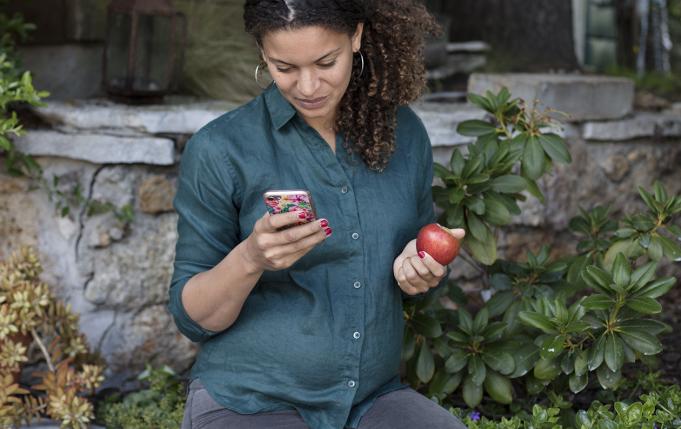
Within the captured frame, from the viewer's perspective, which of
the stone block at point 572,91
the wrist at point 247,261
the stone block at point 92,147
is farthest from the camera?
the stone block at point 572,91

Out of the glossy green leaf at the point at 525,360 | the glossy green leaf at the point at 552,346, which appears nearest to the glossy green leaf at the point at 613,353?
the glossy green leaf at the point at 552,346

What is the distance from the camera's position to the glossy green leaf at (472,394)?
287 cm

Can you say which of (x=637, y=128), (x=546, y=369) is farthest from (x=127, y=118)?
(x=637, y=128)

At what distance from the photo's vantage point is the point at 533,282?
10.1 feet

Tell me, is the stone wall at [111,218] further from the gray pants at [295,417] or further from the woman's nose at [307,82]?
the woman's nose at [307,82]

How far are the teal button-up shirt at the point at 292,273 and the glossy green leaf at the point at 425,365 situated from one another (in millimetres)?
538

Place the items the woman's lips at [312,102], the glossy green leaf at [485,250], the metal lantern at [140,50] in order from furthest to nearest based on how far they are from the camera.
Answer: the metal lantern at [140,50], the glossy green leaf at [485,250], the woman's lips at [312,102]

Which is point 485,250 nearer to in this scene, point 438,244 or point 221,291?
point 438,244

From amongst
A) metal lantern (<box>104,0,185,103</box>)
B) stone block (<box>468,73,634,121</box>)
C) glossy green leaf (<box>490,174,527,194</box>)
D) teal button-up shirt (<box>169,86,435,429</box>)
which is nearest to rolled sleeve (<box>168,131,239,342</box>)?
teal button-up shirt (<box>169,86,435,429</box>)

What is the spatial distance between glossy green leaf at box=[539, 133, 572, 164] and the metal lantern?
1311mm

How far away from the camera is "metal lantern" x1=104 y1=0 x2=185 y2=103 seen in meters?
3.41

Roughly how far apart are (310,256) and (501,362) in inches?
30.7

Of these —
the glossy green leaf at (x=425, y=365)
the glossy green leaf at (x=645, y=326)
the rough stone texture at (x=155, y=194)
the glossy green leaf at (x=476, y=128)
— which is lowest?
the glossy green leaf at (x=425, y=365)

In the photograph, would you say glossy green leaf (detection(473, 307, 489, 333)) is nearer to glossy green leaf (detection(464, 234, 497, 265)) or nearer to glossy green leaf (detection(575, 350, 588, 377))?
glossy green leaf (detection(464, 234, 497, 265))
